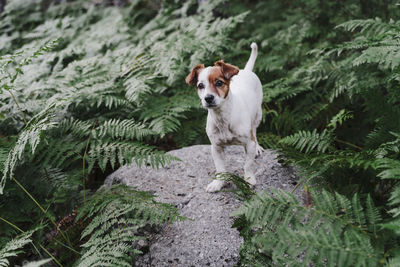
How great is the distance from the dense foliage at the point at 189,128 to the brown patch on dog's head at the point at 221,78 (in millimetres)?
761

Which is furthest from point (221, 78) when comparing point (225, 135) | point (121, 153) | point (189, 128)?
point (189, 128)

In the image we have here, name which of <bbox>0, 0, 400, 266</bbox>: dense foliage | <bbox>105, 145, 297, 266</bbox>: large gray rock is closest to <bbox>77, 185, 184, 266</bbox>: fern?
<bbox>0, 0, 400, 266</bbox>: dense foliage

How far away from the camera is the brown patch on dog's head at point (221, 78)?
9.07 feet

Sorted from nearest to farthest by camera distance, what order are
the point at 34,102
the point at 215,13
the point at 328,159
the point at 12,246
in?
the point at 12,246 → the point at 328,159 → the point at 34,102 → the point at 215,13

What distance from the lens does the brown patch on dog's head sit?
2.76 metres

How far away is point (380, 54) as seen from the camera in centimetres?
262

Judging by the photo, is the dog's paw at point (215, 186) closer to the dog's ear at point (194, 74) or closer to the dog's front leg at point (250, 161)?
the dog's front leg at point (250, 161)

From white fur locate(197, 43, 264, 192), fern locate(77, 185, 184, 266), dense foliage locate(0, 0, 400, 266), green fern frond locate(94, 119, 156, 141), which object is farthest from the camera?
green fern frond locate(94, 119, 156, 141)

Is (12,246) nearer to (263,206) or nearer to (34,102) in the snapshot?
(263,206)

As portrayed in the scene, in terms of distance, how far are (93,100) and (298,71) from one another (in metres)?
2.87

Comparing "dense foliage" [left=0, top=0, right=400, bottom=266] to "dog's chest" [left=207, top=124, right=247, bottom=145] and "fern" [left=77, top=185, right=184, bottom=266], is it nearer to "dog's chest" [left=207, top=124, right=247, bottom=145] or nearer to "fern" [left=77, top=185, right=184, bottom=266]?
"fern" [left=77, top=185, right=184, bottom=266]

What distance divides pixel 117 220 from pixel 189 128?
6.23 feet

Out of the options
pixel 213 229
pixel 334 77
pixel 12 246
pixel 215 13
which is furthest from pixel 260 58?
pixel 12 246

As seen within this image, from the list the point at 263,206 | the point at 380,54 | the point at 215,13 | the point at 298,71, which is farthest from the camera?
the point at 215,13
